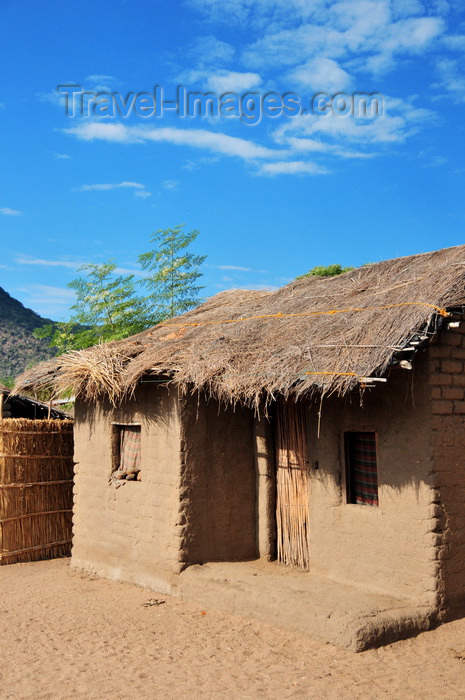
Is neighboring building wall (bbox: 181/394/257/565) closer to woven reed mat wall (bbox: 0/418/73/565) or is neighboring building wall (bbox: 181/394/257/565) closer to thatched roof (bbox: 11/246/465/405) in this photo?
thatched roof (bbox: 11/246/465/405)

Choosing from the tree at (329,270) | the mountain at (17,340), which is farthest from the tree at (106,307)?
the mountain at (17,340)

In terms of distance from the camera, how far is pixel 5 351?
3694 centimetres

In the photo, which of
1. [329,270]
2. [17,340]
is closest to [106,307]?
[329,270]

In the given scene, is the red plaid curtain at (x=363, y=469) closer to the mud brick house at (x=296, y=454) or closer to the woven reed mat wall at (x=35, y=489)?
the mud brick house at (x=296, y=454)

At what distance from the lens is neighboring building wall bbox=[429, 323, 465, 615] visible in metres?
6.61

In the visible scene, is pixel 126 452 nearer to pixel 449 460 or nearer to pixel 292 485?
pixel 292 485

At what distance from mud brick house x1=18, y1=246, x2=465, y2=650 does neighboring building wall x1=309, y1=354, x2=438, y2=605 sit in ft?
0.05

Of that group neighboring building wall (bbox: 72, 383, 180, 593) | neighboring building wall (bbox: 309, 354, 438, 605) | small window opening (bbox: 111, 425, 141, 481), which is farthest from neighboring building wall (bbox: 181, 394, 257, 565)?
neighboring building wall (bbox: 309, 354, 438, 605)

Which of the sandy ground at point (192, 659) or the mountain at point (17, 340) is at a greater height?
the mountain at point (17, 340)

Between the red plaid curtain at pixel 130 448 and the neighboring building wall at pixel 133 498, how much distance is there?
173 millimetres

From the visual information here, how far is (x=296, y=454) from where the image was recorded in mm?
8375

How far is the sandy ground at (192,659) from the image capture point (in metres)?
5.45

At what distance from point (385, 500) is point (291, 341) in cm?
199

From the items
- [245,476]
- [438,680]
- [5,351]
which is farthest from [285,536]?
[5,351]
